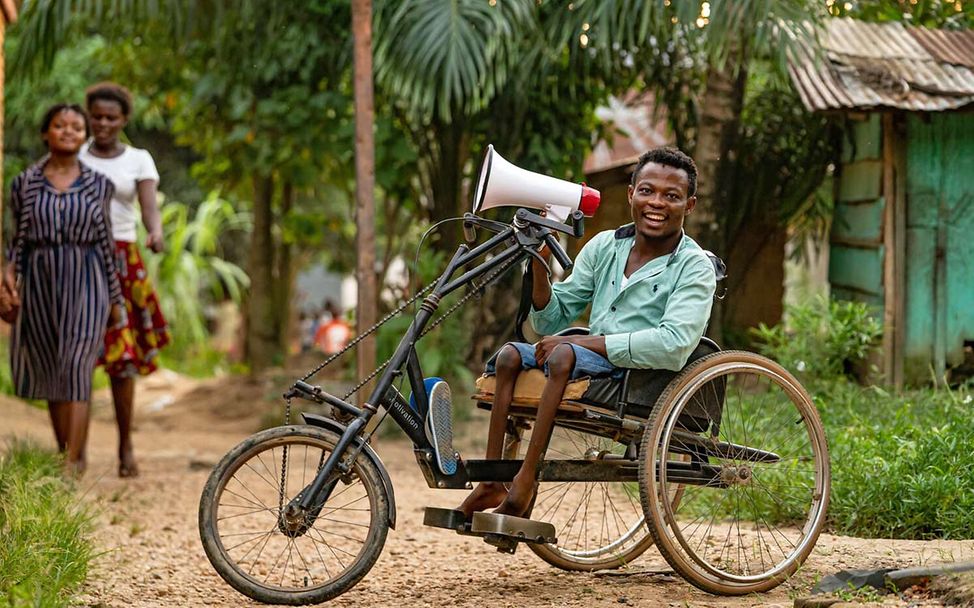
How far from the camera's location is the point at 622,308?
162 inches

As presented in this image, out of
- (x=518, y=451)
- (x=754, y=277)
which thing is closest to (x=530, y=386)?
(x=518, y=451)

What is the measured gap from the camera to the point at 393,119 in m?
9.82

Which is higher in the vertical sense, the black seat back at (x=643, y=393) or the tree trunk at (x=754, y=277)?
the tree trunk at (x=754, y=277)

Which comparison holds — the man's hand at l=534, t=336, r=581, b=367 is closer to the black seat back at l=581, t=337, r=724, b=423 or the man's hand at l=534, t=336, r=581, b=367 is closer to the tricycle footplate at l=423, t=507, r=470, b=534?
the black seat back at l=581, t=337, r=724, b=423

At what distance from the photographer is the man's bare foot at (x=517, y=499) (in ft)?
12.8

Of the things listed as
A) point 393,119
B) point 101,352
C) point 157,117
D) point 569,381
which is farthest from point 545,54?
point 157,117

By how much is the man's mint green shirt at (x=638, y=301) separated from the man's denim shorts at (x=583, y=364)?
0.04 m

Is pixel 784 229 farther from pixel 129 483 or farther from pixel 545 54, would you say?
pixel 129 483

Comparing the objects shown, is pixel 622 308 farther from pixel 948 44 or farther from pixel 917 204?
pixel 948 44

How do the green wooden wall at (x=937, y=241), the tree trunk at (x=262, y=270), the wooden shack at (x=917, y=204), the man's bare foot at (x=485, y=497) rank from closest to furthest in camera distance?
the man's bare foot at (x=485, y=497) → the wooden shack at (x=917, y=204) → the green wooden wall at (x=937, y=241) → the tree trunk at (x=262, y=270)

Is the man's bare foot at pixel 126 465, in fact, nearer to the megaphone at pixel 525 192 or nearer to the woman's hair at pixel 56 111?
the woman's hair at pixel 56 111

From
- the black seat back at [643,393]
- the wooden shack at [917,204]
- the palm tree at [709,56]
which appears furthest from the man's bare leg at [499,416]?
the wooden shack at [917,204]

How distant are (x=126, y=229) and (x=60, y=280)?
1.73 ft

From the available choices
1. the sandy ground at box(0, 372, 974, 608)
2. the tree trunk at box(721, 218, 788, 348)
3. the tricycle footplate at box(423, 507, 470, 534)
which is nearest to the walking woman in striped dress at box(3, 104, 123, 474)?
the sandy ground at box(0, 372, 974, 608)
